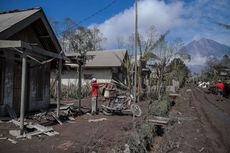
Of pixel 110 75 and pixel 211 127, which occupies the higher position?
pixel 110 75

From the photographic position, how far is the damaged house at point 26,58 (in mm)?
9414

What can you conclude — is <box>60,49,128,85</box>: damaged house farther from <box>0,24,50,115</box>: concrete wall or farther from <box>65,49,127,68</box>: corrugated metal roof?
<box>0,24,50,115</box>: concrete wall

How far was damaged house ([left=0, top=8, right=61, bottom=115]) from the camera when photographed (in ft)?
30.9

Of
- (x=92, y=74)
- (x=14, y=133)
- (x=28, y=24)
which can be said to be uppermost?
(x=28, y=24)

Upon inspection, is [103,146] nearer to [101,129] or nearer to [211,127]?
[101,129]

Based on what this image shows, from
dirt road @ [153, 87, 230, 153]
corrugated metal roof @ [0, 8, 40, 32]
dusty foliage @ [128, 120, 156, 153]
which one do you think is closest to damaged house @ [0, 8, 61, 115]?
corrugated metal roof @ [0, 8, 40, 32]

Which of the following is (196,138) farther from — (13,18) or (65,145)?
(13,18)

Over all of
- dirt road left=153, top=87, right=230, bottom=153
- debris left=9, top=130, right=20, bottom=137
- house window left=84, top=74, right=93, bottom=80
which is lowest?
dirt road left=153, top=87, right=230, bottom=153

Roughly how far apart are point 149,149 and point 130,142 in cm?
121

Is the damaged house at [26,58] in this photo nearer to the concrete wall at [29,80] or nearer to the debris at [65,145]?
the concrete wall at [29,80]

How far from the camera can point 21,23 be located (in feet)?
32.6

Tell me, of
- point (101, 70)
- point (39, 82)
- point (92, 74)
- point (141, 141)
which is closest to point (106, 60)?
point (101, 70)

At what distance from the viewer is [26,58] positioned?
343 inches

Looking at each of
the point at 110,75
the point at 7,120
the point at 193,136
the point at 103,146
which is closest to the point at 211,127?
the point at 193,136
